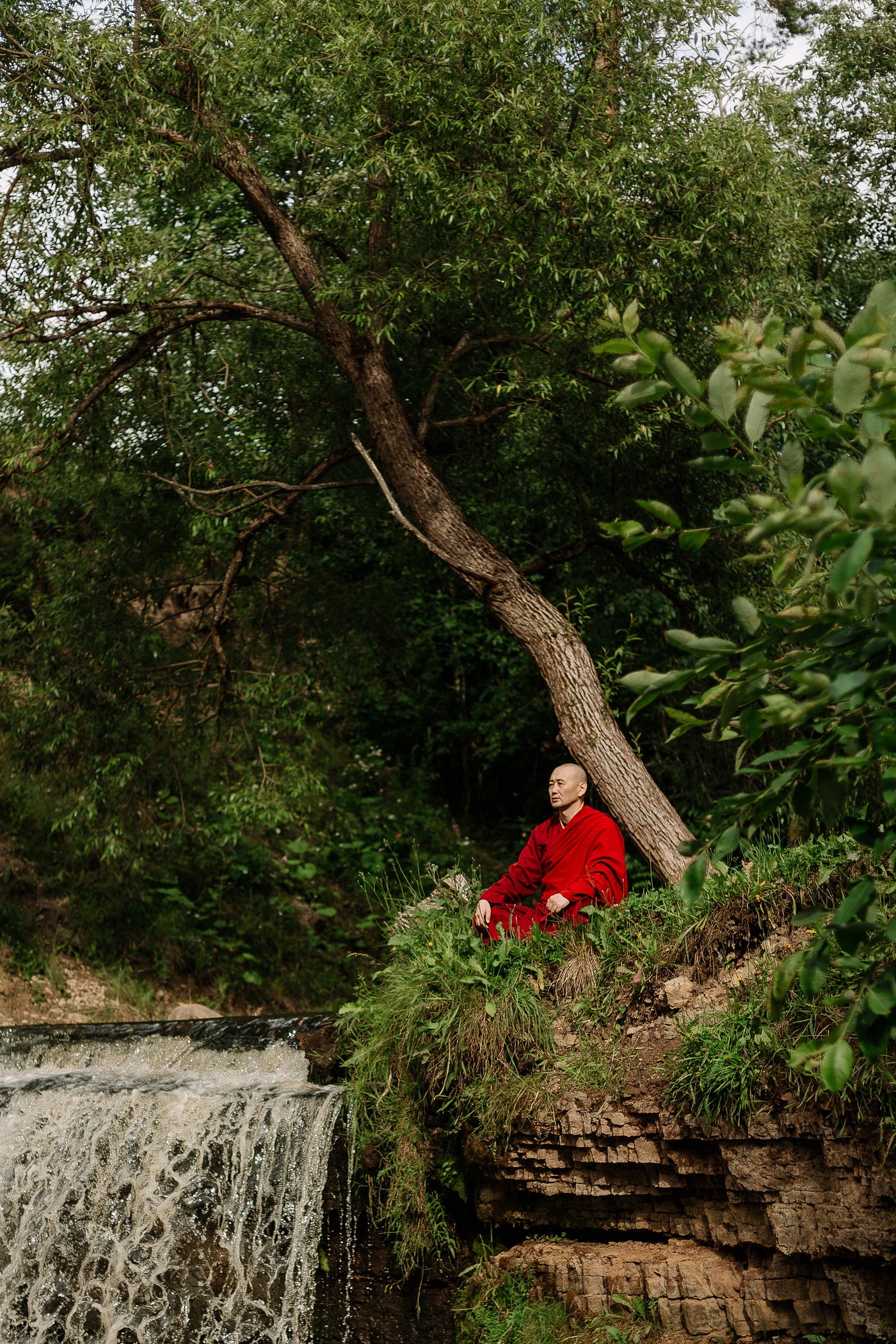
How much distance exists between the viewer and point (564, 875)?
630 centimetres

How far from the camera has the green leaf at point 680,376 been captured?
6.93ft

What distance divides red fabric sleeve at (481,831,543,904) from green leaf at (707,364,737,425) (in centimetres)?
442

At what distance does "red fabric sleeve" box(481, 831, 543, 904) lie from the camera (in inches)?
251

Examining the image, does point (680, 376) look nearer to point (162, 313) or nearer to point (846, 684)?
point (846, 684)

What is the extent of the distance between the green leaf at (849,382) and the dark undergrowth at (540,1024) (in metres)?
2.98

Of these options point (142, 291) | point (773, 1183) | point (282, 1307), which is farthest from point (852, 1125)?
point (142, 291)

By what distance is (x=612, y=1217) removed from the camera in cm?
505

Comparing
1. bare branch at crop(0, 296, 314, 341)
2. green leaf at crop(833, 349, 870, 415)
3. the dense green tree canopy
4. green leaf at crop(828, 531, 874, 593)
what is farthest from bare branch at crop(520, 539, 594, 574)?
green leaf at crop(828, 531, 874, 593)

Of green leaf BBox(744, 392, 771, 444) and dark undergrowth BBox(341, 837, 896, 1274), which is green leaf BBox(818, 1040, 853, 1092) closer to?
green leaf BBox(744, 392, 771, 444)

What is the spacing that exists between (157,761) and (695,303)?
5.49 metres

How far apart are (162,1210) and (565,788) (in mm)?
2961

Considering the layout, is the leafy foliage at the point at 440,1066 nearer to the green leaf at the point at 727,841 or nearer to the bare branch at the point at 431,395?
the green leaf at the point at 727,841

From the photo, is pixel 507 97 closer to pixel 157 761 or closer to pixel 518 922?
pixel 518 922

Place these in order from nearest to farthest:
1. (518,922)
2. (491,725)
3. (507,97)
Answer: (518,922) → (507,97) → (491,725)
